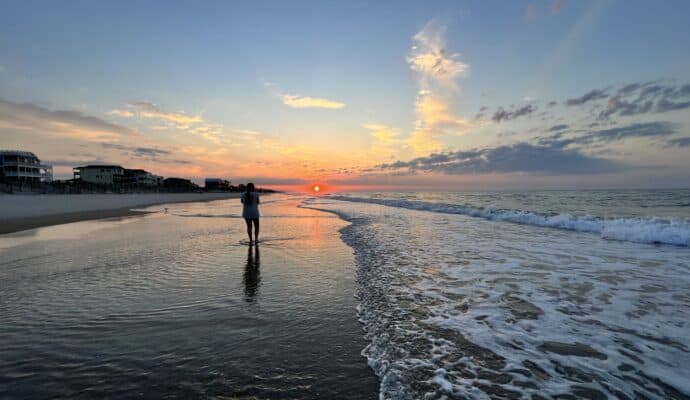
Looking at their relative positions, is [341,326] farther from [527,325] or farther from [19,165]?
[19,165]

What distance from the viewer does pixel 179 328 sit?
13.5ft

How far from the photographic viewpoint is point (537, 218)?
19.5 metres

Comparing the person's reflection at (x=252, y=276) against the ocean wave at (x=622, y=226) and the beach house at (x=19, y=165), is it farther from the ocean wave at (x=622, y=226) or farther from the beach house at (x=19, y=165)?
the beach house at (x=19, y=165)

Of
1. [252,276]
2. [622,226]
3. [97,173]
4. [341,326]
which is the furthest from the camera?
[97,173]

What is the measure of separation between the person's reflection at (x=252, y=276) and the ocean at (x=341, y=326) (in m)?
0.04

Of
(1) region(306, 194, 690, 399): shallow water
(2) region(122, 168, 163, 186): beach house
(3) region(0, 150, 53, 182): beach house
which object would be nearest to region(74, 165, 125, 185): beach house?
(2) region(122, 168, 163, 186): beach house

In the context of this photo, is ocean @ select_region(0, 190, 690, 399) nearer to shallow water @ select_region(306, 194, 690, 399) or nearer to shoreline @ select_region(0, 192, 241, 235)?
shallow water @ select_region(306, 194, 690, 399)

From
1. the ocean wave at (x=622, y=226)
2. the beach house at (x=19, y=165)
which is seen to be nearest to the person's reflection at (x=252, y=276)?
the ocean wave at (x=622, y=226)

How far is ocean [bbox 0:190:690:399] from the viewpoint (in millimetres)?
3002

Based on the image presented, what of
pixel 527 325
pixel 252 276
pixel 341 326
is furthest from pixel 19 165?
pixel 527 325

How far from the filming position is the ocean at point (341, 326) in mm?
3002

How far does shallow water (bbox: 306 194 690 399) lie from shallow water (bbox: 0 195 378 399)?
568mm

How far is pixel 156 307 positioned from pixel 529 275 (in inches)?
297

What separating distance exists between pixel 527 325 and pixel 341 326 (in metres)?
2.68
